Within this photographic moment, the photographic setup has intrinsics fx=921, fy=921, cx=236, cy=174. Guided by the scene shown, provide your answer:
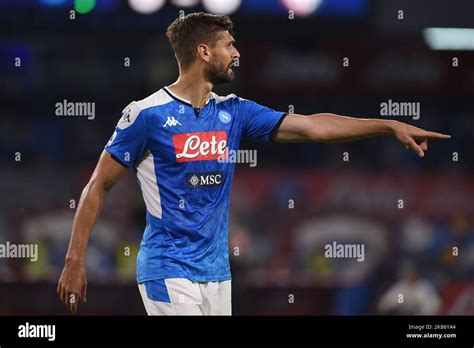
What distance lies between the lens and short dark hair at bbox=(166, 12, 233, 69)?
5062 millimetres

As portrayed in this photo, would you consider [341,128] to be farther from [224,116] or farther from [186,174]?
[186,174]

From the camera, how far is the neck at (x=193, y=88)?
4957 mm

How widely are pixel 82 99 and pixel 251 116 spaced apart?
704 centimetres

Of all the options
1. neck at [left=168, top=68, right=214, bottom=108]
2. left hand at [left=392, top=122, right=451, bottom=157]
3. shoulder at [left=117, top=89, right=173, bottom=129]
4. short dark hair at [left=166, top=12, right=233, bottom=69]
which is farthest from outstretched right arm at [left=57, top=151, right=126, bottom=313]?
left hand at [left=392, top=122, right=451, bottom=157]

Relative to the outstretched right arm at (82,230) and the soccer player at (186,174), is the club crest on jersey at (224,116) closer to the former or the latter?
the soccer player at (186,174)

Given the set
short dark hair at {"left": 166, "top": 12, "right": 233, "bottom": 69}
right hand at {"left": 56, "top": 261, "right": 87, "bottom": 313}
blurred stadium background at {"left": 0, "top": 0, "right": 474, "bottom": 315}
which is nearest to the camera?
right hand at {"left": 56, "top": 261, "right": 87, "bottom": 313}

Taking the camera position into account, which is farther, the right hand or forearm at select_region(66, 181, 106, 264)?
forearm at select_region(66, 181, 106, 264)

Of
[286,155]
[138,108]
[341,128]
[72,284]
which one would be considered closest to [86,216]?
[72,284]

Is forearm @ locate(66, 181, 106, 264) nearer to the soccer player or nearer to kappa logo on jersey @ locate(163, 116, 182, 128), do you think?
the soccer player

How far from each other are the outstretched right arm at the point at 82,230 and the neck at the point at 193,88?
0.53 m

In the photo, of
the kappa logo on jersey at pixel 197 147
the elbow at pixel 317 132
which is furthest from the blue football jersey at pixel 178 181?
the elbow at pixel 317 132

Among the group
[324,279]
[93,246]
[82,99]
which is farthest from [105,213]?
[324,279]

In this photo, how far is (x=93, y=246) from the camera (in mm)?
10914
